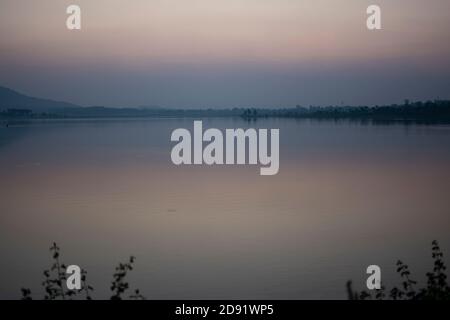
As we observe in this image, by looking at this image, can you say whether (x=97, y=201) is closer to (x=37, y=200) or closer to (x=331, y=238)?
(x=37, y=200)

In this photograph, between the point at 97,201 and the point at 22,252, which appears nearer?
the point at 22,252

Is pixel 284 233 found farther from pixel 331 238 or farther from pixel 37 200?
pixel 37 200

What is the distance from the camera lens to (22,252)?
7422 millimetres

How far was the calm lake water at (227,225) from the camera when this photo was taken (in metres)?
6.50

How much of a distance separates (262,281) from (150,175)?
878 cm

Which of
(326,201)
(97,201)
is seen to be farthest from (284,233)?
(97,201)

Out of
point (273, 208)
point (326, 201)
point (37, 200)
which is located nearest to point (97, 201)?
point (37, 200)

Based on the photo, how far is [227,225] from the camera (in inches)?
348

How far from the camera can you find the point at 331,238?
26.3 ft

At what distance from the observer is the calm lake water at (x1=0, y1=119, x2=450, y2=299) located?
6.50 meters
